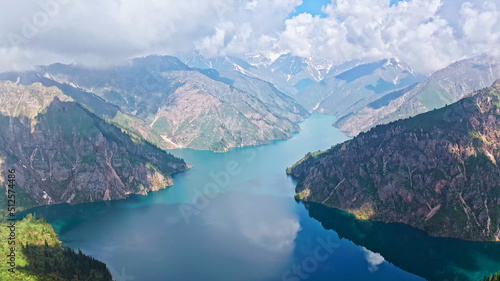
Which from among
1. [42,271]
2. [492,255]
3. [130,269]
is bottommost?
[492,255]

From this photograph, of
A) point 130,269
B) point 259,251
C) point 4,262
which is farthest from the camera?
point 259,251

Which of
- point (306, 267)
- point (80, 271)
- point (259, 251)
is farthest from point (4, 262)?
point (306, 267)

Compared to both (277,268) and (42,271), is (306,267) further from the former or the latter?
(42,271)

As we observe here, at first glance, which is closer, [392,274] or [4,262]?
[4,262]

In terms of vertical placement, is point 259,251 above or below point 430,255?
above

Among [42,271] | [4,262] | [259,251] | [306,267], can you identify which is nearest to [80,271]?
[42,271]

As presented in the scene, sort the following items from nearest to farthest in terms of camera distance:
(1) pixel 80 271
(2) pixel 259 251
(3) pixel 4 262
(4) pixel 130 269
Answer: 1. (3) pixel 4 262
2. (1) pixel 80 271
3. (4) pixel 130 269
4. (2) pixel 259 251
